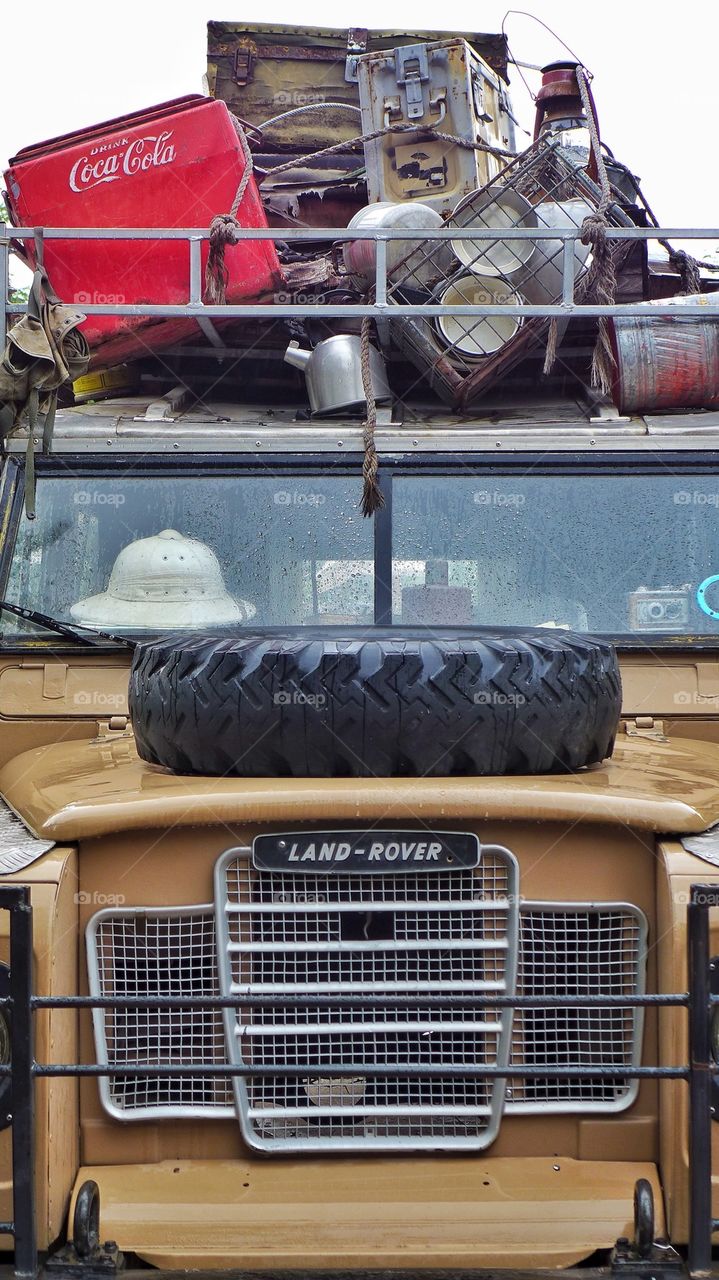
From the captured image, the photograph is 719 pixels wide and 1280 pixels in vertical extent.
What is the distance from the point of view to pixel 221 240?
3.79 m

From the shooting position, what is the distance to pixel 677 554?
3.91m

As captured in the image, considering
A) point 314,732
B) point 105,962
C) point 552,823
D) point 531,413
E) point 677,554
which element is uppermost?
point 531,413

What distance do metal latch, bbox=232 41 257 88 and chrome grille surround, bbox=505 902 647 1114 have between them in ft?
15.4

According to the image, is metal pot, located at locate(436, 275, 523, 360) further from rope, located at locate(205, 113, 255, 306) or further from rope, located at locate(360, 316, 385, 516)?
rope, located at locate(205, 113, 255, 306)

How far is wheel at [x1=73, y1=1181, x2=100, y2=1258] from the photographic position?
2375 mm

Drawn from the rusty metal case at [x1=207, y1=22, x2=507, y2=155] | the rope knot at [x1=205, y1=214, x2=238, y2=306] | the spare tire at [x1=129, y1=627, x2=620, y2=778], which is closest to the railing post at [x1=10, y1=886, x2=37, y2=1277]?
the spare tire at [x1=129, y1=627, x2=620, y2=778]

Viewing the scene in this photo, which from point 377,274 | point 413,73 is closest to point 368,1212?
point 377,274

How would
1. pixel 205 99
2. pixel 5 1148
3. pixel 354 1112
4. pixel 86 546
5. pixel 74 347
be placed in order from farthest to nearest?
pixel 205 99
pixel 86 546
pixel 74 347
pixel 354 1112
pixel 5 1148

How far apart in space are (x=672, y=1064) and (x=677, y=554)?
1.85m

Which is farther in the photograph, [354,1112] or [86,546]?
[86,546]

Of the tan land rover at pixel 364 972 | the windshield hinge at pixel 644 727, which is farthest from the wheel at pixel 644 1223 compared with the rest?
the windshield hinge at pixel 644 727

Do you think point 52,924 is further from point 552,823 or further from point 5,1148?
point 552,823

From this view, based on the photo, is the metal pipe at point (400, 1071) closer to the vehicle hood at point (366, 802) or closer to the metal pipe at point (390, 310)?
the vehicle hood at point (366, 802)

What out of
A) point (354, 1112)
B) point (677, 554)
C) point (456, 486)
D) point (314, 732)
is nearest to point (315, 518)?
point (456, 486)
